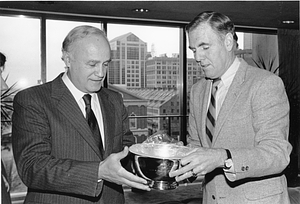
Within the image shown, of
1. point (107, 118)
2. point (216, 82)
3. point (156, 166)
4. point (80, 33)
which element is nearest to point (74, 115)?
point (107, 118)

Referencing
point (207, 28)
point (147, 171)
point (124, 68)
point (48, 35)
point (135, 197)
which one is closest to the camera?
point (147, 171)

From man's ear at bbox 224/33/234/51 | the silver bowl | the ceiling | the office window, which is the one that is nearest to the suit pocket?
the silver bowl

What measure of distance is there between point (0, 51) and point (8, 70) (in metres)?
0.31

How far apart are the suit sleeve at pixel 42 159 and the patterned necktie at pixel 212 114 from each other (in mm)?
571

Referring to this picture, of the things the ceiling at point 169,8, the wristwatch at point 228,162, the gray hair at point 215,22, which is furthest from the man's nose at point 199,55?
the ceiling at point 169,8

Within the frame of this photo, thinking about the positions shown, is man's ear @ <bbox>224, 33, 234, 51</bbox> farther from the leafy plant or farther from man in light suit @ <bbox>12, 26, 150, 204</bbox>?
the leafy plant

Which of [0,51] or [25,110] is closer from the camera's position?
[25,110]

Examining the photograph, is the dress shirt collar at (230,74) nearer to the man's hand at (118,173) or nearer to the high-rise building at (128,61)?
the man's hand at (118,173)

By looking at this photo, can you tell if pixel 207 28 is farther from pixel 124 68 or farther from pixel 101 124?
pixel 124 68

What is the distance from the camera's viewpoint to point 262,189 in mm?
1498

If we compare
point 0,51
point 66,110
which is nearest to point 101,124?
point 66,110

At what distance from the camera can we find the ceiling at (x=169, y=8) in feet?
16.4

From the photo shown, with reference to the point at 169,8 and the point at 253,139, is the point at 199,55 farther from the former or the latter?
the point at 169,8

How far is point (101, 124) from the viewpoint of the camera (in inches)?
64.9
